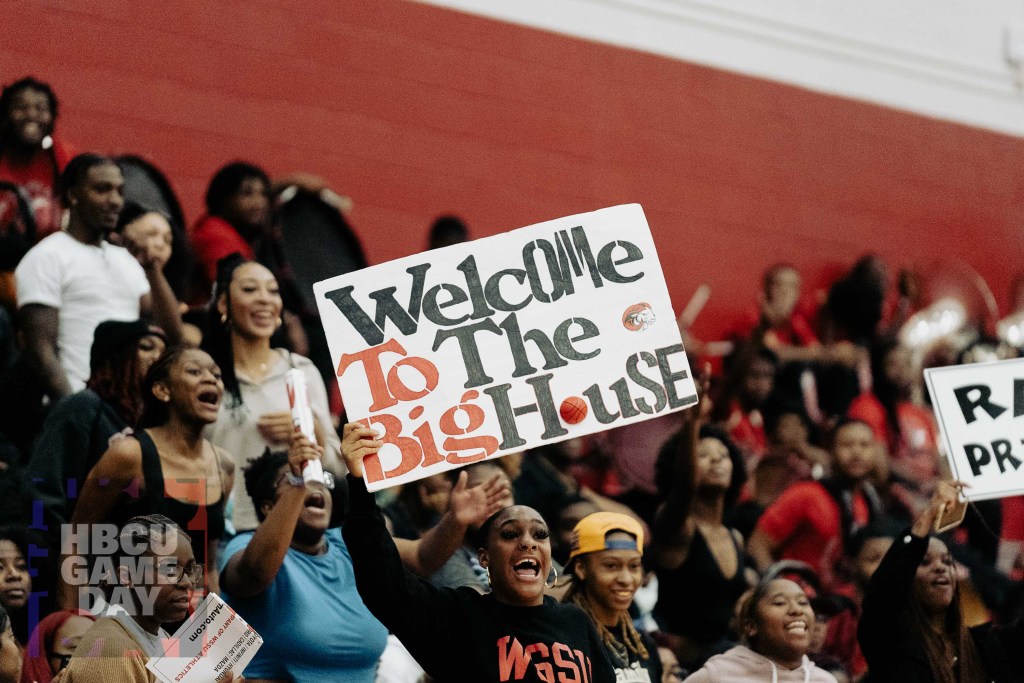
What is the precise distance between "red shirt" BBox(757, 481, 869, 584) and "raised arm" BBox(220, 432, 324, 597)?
3080 millimetres

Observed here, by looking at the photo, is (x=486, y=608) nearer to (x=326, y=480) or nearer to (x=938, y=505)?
(x=326, y=480)

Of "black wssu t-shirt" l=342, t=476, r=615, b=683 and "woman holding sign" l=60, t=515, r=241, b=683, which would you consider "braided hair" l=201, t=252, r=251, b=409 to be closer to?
"woman holding sign" l=60, t=515, r=241, b=683

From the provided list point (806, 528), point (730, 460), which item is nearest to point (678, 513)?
point (730, 460)

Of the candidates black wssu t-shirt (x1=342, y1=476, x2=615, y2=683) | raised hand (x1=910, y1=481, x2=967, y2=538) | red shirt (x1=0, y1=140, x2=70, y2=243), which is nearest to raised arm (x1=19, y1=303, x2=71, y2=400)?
red shirt (x1=0, y1=140, x2=70, y2=243)

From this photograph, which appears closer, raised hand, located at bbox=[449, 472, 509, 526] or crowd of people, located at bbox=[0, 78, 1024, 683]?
crowd of people, located at bbox=[0, 78, 1024, 683]

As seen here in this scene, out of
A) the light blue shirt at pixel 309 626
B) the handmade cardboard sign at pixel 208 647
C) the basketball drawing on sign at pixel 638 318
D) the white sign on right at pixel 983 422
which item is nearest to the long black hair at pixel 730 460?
the white sign on right at pixel 983 422

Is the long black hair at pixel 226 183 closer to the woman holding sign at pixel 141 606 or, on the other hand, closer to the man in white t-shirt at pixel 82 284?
the man in white t-shirt at pixel 82 284

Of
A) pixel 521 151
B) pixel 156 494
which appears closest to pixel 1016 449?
pixel 156 494

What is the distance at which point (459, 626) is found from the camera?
4.84m

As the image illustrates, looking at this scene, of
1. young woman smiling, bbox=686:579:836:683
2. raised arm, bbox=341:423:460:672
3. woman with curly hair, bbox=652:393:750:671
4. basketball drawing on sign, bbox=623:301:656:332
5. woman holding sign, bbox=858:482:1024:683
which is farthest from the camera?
woman with curly hair, bbox=652:393:750:671

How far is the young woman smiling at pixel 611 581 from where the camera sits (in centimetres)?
577

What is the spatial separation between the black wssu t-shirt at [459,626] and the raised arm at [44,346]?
2.33 m

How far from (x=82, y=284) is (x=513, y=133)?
417cm

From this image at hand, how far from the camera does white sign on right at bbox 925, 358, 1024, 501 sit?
6180mm
